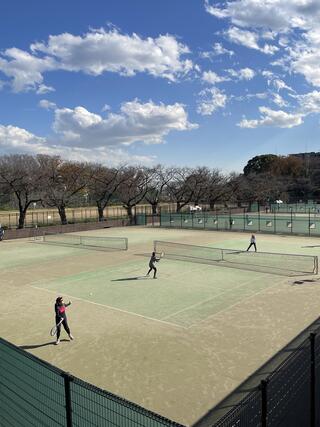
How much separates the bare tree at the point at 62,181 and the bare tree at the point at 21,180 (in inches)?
60.1

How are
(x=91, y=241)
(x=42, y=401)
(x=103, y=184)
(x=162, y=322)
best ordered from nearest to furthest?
(x=42, y=401) → (x=162, y=322) → (x=91, y=241) → (x=103, y=184)

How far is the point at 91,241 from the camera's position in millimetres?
40344

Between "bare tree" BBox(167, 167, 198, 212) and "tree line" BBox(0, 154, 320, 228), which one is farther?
"bare tree" BBox(167, 167, 198, 212)

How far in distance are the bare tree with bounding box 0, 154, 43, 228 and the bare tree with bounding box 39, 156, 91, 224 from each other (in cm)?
153

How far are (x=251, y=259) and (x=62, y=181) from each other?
3899 cm

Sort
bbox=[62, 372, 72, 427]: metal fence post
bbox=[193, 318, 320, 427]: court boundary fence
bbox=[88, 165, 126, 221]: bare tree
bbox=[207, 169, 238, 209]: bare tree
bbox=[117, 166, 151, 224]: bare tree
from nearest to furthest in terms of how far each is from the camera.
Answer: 1. bbox=[62, 372, 72, 427]: metal fence post
2. bbox=[193, 318, 320, 427]: court boundary fence
3. bbox=[88, 165, 126, 221]: bare tree
4. bbox=[117, 166, 151, 224]: bare tree
5. bbox=[207, 169, 238, 209]: bare tree

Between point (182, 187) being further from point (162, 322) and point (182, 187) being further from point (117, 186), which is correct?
point (162, 322)

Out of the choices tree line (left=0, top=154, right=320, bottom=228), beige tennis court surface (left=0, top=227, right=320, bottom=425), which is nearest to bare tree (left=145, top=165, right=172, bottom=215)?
tree line (left=0, top=154, right=320, bottom=228)

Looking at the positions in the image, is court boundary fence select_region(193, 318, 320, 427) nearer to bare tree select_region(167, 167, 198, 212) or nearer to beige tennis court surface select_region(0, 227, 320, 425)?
beige tennis court surface select_region(0, 227, 320, 425)

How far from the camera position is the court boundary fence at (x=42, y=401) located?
720cm

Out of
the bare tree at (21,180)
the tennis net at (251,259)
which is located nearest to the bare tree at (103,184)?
the bare tree at (21,180)

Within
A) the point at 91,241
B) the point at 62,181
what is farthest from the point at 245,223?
the point at 62,181

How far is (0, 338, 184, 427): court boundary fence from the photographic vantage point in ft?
23.6

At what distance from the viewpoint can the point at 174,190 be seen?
255ft
